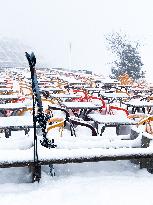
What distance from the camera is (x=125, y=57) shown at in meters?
27.7

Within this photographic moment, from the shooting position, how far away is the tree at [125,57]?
27594 millimetres

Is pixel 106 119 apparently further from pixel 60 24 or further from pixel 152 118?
pixel 60 24

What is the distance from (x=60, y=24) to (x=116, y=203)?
170 meters

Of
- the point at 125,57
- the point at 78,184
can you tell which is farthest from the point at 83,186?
the point at 125,57

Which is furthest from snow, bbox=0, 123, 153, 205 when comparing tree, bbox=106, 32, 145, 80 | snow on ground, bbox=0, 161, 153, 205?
tree, bbox=106, 32, 145, 80

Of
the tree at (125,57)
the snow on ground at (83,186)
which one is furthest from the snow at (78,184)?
the tree at (125,57)

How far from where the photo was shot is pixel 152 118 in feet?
22.8

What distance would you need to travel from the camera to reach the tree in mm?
27594

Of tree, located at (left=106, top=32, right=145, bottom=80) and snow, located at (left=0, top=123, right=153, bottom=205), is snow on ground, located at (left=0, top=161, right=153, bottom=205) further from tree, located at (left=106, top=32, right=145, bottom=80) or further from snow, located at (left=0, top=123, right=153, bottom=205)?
tree, located at (left=106, top=32, right=145, bottom=80)

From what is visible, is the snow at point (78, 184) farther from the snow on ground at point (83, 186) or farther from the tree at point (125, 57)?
the tree at point (125, 57)

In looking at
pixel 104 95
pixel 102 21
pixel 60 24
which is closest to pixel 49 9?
pixel 60 24

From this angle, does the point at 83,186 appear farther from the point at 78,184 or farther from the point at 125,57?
the point at 125,57

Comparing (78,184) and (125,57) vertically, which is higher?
(125,57)

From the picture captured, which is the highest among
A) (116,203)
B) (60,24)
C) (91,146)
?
(60,24)
